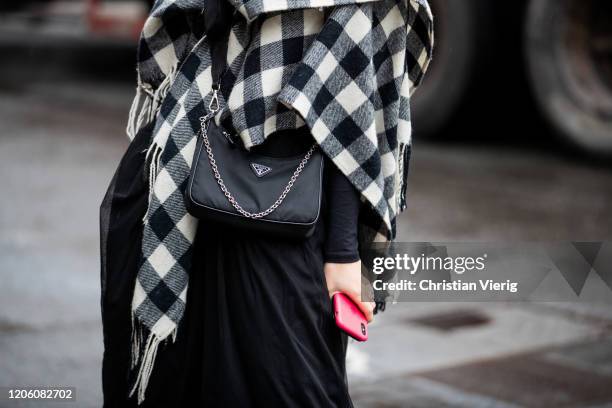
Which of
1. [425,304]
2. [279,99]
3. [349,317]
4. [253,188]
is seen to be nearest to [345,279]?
→ [349,317]

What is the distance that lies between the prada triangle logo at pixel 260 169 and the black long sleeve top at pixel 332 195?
0.05 m

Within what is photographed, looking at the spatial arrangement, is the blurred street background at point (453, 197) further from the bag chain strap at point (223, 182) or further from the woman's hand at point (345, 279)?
the bag chain strap at point (223, 182)

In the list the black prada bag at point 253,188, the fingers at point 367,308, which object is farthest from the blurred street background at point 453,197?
the black prada bag at point 253,188

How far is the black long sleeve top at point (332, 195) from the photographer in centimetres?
221

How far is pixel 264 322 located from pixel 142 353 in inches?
13.8

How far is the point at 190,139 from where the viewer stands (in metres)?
2.25

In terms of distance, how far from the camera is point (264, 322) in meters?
2.18

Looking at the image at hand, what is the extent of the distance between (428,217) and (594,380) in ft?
7.12

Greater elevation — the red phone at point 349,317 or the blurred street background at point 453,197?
the red phone at point 349,317

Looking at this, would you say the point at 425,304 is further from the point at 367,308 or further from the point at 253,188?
the point at 253,188

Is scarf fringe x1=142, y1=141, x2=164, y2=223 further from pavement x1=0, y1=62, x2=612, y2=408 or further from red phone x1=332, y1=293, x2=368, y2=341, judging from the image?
pavement x1=0, y1=62, x2=612, y2=408

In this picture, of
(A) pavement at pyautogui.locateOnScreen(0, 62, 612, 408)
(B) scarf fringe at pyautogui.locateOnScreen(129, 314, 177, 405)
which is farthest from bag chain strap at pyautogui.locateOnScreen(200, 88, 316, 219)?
(A) pavement at pyautogui.locateOnScreen(0, 62, 612, 408)

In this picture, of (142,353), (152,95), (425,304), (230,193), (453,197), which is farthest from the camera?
(453,197)

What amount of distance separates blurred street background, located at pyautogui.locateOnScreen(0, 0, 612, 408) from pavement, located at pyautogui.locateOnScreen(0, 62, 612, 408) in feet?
0.03
